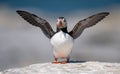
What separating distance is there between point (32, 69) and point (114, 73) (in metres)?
1.28

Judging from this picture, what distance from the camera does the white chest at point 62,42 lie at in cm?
866

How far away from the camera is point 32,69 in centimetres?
854

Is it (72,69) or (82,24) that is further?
(82,24)

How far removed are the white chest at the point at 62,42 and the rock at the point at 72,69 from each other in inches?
9.3

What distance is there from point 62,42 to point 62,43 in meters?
0.02

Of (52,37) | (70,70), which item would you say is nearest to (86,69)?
(70,70)

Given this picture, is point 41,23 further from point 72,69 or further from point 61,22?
point 72,69

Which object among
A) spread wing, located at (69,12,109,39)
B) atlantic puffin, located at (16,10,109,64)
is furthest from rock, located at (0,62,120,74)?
spread wing, located at (69,12,109,39)

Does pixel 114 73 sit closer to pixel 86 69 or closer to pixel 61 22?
pixel 86 69

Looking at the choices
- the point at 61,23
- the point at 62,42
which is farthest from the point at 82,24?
the point at 62,42

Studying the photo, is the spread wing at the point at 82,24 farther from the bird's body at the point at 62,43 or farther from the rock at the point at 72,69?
the rock at the point at 72,69

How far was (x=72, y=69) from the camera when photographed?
331 inches

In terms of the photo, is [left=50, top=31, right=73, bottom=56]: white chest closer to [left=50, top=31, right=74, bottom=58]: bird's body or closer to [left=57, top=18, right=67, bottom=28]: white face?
[left=50, top=31, right=74, bottom=58]: bird's body

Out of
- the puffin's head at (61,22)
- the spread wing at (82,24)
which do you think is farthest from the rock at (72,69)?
the puffin's head at (61,22)
